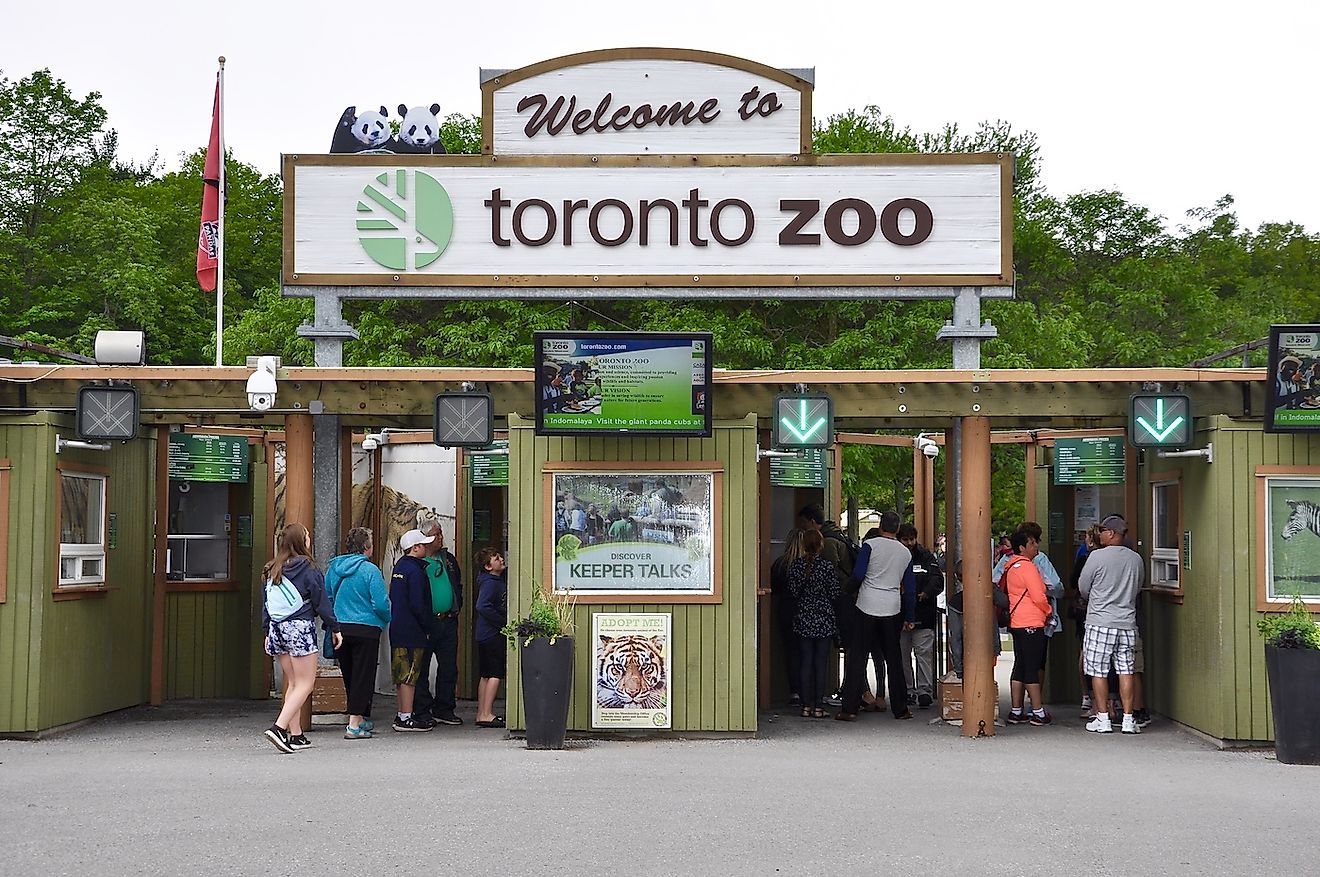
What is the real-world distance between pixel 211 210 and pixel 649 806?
9.25 meters

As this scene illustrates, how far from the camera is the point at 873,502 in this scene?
38.8 meters

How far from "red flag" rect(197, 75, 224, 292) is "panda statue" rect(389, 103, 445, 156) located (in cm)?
233

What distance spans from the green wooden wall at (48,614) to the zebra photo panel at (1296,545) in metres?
9.54

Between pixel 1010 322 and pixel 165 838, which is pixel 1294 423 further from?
pixel 1010 322

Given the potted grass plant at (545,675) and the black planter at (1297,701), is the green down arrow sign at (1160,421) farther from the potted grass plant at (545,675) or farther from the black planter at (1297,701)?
the potted grass plant at (545,675)

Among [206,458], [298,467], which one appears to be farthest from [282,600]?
[206,458]

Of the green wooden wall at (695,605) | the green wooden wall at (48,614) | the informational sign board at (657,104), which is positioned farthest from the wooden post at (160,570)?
the informational sign board at (657,104)

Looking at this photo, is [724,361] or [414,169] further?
[724,361]

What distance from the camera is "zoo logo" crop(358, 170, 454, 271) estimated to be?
46.0 ft

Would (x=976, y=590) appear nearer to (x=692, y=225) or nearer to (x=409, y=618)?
(x=692, y=225)

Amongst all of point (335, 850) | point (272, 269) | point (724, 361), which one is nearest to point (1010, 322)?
point (724, 361)

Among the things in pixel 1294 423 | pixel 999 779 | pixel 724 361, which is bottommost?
pixel 999 779

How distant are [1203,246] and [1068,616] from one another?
29.5 metres

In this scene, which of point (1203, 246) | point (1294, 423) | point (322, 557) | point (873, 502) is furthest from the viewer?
point (1203, 246)
